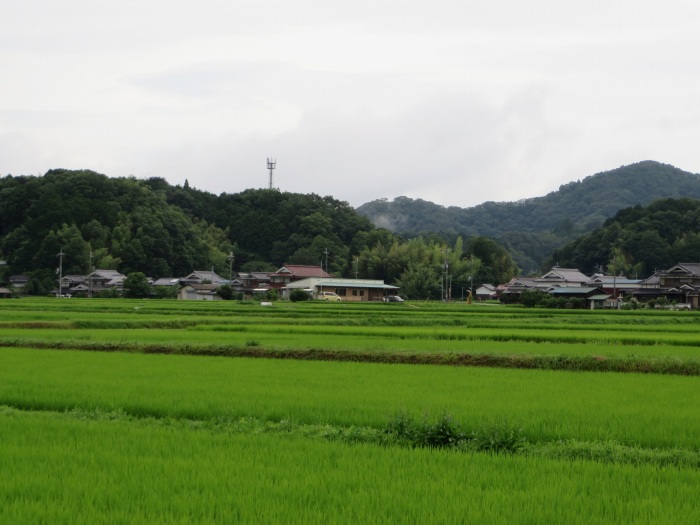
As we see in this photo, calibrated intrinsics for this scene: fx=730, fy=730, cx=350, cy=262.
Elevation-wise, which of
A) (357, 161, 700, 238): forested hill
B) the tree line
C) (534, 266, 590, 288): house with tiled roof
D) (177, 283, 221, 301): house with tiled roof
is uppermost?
(357, 161, 700, 238): forested hill

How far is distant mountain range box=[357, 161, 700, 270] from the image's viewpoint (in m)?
148

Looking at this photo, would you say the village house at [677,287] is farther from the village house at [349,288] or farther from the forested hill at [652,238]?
the village house at [349,288]

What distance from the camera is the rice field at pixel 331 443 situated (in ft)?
15.5

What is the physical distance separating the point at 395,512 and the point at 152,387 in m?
6.22

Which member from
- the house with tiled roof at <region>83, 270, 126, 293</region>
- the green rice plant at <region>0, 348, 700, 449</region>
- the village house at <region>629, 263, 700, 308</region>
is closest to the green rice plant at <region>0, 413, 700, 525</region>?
the green rice plant at <region>0, 348, 700, 449</region>

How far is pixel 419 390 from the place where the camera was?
10.1m

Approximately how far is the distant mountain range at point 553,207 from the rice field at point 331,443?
129047mm

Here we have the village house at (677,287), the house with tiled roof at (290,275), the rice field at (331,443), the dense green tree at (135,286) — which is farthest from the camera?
the house with tiled roof at (290,275)

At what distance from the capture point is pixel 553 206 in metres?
157

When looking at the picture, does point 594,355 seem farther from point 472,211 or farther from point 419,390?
point 472,211

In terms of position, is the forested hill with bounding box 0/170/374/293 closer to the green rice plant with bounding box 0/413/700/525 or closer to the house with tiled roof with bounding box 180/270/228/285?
the house with tiled roof with bounding box 180/270/228/285

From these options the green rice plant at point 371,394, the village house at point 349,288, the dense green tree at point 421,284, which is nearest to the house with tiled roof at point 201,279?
the village house at point 349,288

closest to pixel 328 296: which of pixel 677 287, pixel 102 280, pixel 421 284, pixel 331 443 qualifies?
pixel 421 284

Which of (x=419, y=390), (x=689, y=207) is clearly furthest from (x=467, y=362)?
(x=689, y=207)
